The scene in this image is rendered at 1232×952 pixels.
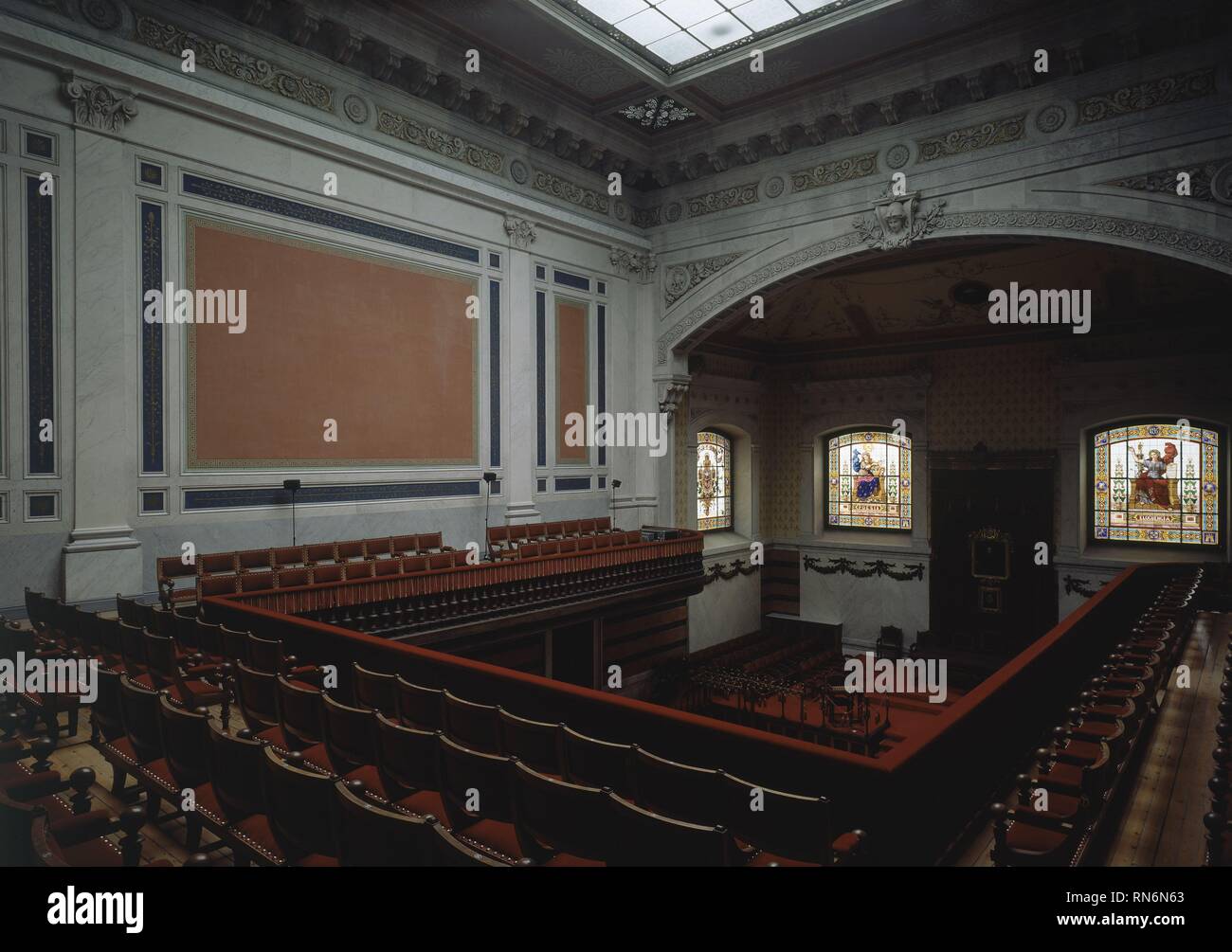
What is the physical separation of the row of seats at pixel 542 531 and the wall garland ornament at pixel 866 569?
5.59 m

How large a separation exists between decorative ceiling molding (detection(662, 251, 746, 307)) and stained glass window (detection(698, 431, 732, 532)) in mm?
3103

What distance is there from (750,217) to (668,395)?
3.00 m

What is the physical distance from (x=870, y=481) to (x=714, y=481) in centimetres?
304

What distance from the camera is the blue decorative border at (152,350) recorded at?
24.2 ft

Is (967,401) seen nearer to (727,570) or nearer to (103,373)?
(727,570)

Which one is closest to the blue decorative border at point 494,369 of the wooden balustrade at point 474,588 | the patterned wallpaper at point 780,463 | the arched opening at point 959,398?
A: the wooden balustrade at point 474,588

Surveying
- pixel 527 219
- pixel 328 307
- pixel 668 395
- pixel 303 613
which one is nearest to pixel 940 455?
pixel 668 395

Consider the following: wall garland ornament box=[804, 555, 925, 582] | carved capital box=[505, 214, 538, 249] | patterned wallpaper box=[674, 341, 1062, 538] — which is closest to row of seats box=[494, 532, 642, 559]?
patterned wallpaper box=[674, 341, 1062, 538]

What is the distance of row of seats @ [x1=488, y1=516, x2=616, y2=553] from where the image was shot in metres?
10.2

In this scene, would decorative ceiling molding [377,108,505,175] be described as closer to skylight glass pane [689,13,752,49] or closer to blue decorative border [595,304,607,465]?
blue decorative border [595,304,607,465]

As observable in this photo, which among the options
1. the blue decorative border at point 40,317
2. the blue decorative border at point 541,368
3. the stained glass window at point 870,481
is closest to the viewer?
the blue decorative border at point 40,317

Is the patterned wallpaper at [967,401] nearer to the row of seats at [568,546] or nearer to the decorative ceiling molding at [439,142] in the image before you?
the row of seats at [568,546]

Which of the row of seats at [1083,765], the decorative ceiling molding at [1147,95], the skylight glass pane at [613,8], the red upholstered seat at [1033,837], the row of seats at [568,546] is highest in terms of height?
the skylight glass pane at [613,8]

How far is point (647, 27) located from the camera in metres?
9.55
